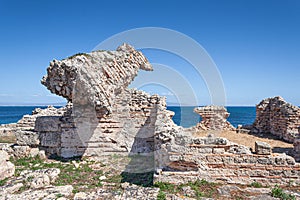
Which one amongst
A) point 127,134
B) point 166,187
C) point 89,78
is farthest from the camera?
point 127,134

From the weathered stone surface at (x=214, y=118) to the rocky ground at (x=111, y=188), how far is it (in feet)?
30.3

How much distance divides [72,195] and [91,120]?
358 cm

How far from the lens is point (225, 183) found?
535 cm

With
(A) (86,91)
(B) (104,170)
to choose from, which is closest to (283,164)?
(B) (104,170)

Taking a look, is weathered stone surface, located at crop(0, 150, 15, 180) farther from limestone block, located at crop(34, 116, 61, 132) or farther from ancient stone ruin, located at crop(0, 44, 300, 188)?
limestone block, located at crop(34, 116, 61, 132)

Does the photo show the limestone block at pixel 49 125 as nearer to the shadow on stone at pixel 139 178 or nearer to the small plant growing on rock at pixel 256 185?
the shadow on stone at pixel 139 178

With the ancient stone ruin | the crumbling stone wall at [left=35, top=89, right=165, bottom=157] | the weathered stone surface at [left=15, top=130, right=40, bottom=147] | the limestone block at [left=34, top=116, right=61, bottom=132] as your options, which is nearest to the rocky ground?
the ancient stone ruin

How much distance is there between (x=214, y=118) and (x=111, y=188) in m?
10.9

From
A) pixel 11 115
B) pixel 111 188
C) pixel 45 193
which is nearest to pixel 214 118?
pixel 111 188

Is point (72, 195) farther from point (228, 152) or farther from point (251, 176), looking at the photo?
point (251, 176)

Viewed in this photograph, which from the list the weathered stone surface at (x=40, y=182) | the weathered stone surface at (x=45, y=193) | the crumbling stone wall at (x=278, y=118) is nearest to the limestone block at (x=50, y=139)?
the weathered stone surface at (x=40, y=182)

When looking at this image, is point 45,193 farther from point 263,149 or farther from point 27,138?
point 263,149

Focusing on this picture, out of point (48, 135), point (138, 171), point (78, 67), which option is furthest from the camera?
point (48, 135)

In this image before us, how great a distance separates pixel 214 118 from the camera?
14812 mm
